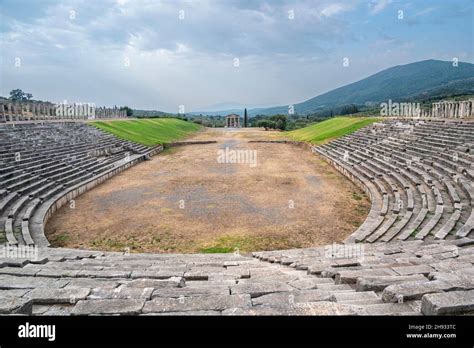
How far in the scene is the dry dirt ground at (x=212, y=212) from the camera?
11583 millimetres

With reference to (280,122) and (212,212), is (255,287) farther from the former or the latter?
(280,122)

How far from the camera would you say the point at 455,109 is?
31.2m

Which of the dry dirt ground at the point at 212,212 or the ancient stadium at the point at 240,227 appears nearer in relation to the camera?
the ancient stadium at the point at 240,227

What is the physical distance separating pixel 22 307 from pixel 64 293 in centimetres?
77

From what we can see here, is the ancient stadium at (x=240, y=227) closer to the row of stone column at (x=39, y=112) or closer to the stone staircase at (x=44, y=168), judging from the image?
the stone staircase at (x=44, y=168)

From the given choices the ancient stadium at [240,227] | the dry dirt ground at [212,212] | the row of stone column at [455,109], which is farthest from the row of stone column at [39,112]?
the row of stone column at [455,109]

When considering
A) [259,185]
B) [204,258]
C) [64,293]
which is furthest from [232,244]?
[259,185]

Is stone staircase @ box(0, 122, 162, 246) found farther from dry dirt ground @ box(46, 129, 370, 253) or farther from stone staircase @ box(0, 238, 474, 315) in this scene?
stone staircase @ box(0, 238, 474, 315)

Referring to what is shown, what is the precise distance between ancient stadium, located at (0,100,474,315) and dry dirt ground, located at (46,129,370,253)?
3.6 inches

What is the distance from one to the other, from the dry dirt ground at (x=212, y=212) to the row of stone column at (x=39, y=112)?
13.7 meters

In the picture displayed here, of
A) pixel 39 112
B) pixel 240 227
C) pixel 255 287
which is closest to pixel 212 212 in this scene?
pixel 240 227

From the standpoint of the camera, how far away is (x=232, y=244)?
36.7ft
